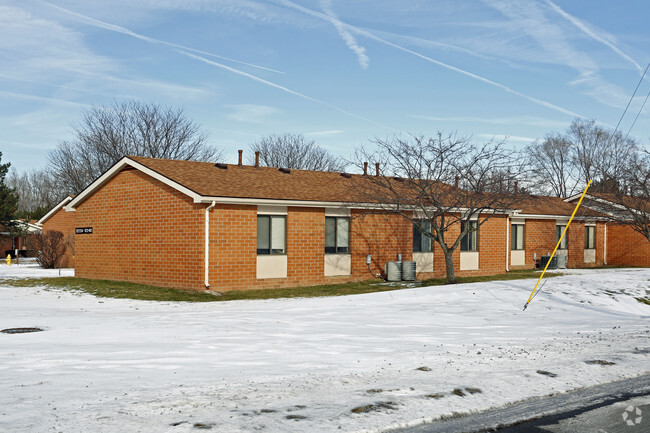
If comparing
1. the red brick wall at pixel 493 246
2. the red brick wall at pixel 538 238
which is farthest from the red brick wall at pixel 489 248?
the red brick wall at pixel 538 238

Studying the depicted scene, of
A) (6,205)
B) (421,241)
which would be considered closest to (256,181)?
(421,241)

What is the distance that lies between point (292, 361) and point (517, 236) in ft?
95.6

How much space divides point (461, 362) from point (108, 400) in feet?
17.7

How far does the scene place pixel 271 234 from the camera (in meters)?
25.1

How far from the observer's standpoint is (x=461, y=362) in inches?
404

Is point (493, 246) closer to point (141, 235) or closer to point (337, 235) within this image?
point (337, 235)

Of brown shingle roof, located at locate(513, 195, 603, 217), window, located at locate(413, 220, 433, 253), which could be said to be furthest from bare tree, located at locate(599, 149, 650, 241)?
window, located at locate(413, 220, 433, 253)

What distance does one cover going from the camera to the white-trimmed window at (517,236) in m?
36.8

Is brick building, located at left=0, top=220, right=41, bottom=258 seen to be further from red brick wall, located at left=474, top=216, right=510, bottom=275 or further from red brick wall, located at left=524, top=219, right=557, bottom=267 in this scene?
red brick wall, located at left=524, top=219, right=557, bottom=267

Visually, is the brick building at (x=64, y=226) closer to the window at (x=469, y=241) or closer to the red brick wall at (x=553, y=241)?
the window at (x=469, y=241)

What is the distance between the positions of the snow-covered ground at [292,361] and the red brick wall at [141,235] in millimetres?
4396

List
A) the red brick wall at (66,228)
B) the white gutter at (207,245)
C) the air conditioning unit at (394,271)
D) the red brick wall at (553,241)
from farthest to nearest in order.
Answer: the red brick wall at (66,228), the red brick wall at (553,241), the air conditioning unit at (394,271), the white gutter at (207,245)

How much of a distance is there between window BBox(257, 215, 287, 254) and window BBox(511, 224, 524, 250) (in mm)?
16471

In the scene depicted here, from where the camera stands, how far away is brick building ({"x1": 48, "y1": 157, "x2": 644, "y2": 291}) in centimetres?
2352
